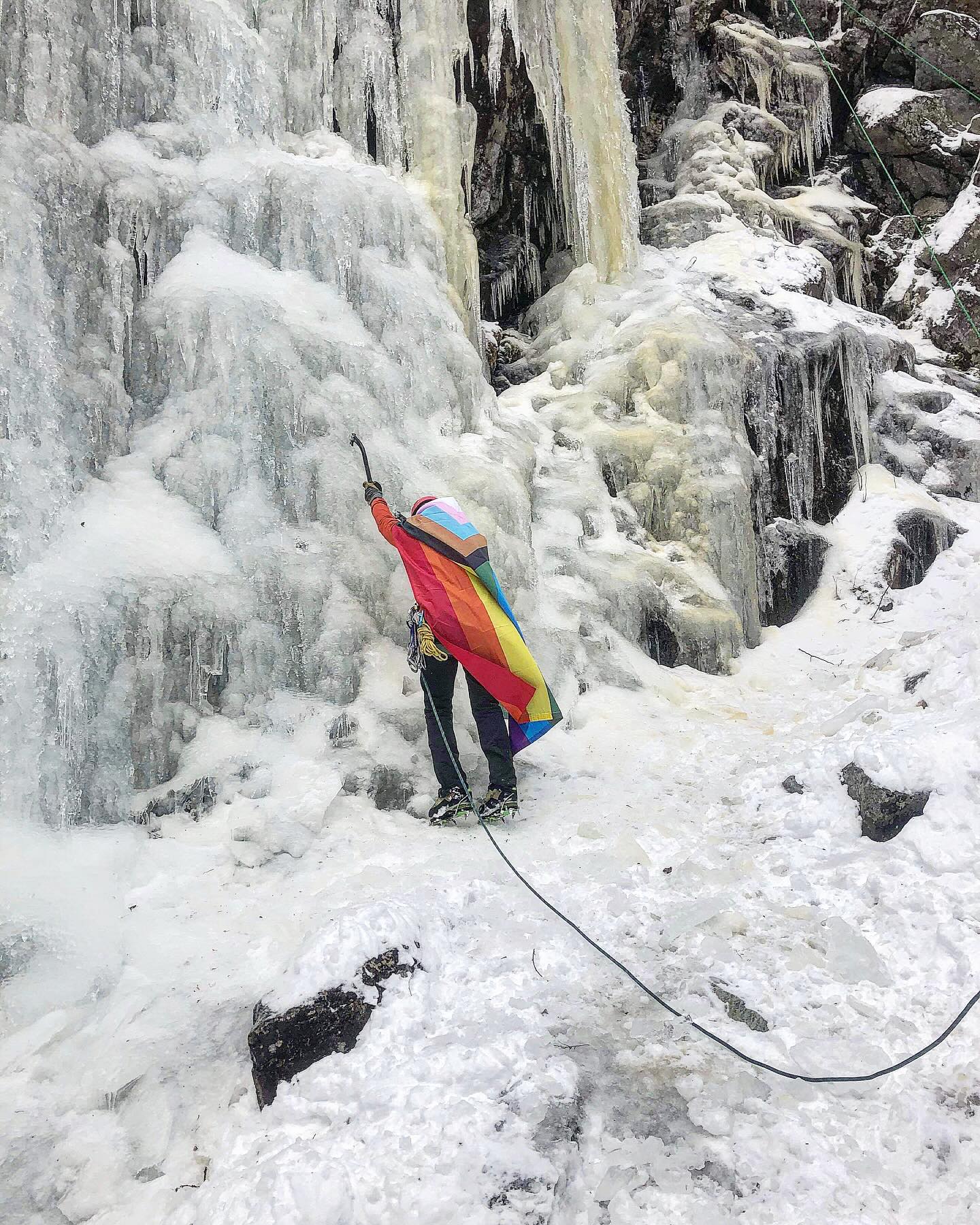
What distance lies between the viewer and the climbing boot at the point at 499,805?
3.83 metres

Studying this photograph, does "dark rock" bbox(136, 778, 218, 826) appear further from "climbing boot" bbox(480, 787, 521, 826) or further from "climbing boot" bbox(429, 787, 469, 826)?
Answer: "climbing boot" bbox(480, 787, 521, 826)

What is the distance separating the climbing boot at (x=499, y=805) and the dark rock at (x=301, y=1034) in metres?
1.46

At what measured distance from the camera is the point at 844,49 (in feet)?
40.2

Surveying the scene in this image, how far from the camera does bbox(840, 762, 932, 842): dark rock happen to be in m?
3.11

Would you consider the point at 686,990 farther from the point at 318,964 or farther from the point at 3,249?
the point at 3,249

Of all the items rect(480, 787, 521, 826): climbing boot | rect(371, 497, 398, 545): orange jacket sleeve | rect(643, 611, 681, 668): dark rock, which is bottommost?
rect(643, 611, 681, 668): dark rock

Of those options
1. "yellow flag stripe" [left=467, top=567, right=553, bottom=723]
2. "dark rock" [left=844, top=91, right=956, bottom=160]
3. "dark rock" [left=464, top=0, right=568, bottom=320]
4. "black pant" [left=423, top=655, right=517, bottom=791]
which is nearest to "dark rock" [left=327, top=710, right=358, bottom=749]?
"black pant" [left=423, top=655, right=517, bottom=791]

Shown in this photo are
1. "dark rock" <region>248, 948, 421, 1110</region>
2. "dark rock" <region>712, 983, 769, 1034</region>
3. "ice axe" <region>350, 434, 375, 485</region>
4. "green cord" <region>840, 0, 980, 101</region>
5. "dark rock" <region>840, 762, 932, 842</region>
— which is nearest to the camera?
"dark rock" <region>248, 948, 421, 1110</region>

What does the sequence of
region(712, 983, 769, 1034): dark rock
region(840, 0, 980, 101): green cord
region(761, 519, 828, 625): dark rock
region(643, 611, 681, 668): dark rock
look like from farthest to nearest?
region(840, 0, 980, 101): green cord, region(761, 519, 828, 625): dark rock, region(643, 611, 681, 668): dark rock, region(712, 983, 769, 1034): dark rock

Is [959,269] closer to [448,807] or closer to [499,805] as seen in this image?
[499,805]

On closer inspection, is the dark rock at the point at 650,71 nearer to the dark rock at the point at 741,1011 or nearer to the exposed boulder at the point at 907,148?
the exposed boulder at the point at 907,148

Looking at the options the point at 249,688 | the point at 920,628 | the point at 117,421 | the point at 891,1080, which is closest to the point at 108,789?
the point at 249,688

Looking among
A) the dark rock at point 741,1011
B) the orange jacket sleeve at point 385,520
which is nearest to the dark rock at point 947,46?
the orange jacket sleeve at point 385,520

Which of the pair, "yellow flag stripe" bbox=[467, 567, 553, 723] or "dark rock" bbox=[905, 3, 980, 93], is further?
"dark rock" bbox=[905, 3, 980, 93]
